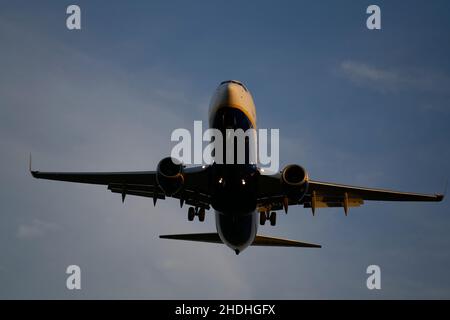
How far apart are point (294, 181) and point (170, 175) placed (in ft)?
16.7

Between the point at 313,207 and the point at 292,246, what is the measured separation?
14.6ft

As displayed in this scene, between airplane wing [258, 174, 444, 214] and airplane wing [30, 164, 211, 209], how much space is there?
2843mm

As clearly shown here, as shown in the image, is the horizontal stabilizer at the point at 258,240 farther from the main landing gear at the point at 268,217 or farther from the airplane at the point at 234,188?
the main landing gear at the point at 268,217

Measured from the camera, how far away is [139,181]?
26.0 metres

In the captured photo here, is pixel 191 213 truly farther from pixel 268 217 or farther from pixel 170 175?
pixel 170 175

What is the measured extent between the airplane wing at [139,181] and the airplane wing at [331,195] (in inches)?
112

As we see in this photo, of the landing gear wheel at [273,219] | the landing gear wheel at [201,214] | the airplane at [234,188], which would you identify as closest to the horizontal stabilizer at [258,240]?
the airplane at [234,188]

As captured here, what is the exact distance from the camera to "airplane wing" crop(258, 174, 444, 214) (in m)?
24.6

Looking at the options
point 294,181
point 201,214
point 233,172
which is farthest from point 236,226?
point 294,181

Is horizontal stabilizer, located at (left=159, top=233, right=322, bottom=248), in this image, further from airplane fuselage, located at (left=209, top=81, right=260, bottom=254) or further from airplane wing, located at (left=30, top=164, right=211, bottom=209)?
airplane fuselage, located at (left=209, top=81, right=260, bottom=254)
